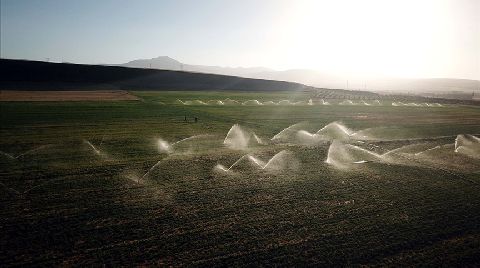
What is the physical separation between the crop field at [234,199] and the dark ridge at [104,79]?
69.3 meters

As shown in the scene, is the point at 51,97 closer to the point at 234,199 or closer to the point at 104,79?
the point at 104,79

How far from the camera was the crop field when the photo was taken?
12.1 meters

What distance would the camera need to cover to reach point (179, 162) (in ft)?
77.3

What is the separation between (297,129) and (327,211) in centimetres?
2350

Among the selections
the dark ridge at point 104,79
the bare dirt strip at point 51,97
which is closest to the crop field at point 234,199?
the bare dirt strip at point 51,97

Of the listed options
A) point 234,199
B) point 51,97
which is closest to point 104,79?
point 51,97

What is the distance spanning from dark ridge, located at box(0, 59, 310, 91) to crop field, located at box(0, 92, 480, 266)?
69.3 meters

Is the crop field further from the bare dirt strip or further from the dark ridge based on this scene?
the dark ridge

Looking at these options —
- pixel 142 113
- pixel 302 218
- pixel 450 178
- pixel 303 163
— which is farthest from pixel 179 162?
pixel 142 113

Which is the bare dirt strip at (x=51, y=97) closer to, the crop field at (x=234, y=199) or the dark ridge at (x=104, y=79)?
the dark ridge at (x=104, y=79)

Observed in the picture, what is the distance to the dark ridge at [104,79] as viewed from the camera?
307 feet

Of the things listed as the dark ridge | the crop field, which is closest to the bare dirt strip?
the dark ridge

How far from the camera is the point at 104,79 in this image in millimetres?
107188

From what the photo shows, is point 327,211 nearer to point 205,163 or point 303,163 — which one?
point 303,163
